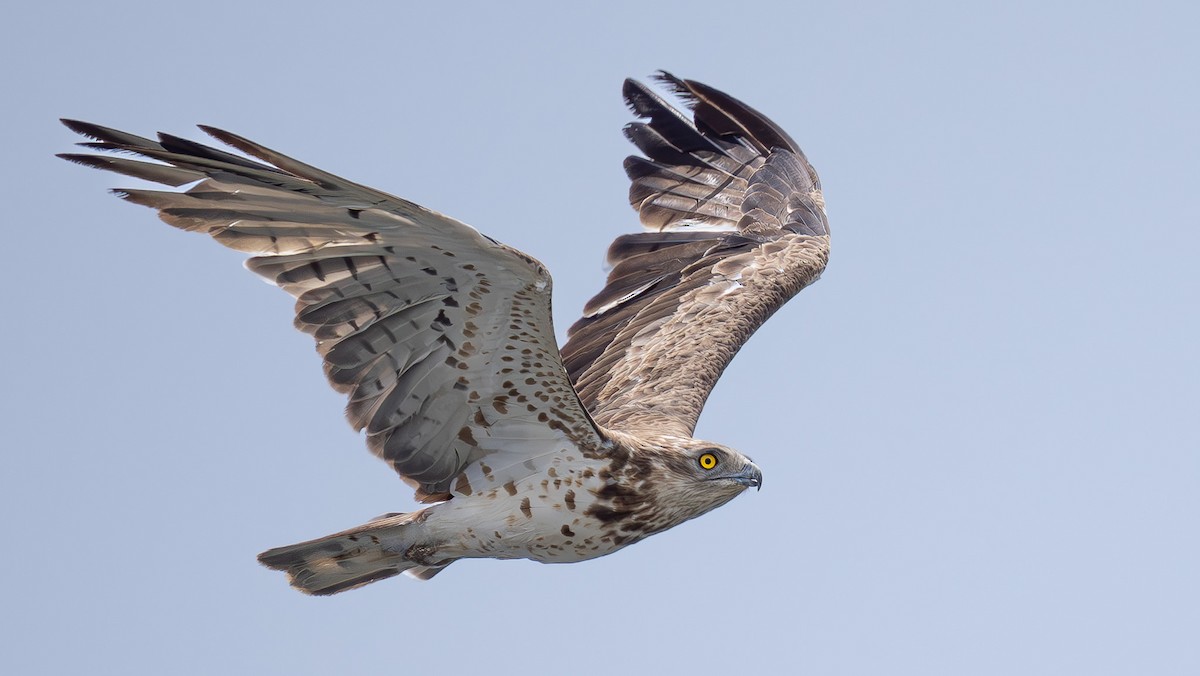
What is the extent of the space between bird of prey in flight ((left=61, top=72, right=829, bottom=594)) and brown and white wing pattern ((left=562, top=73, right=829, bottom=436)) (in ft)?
0.10

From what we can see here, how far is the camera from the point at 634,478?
9188mm

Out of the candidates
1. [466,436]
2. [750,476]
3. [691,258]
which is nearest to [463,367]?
[466,436]

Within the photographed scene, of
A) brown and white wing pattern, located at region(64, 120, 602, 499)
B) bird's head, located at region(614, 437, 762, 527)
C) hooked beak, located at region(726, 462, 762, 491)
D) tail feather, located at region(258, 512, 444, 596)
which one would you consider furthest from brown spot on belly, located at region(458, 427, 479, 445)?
hooked beak, located at region(726, 462, 762, 491)

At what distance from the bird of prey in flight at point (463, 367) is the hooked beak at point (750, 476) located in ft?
0.03

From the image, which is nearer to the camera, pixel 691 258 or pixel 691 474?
pixel 691 474

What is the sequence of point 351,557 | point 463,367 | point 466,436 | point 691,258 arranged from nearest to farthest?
1. point 463,367
2. point 466,436
3. point 351,557
4. point 691,258

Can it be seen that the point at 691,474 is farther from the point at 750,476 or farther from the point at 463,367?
the point at 463,367

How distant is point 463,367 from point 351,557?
5.12 ft

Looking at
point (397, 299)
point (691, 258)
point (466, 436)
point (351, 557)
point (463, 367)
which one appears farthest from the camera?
point (691, 258)

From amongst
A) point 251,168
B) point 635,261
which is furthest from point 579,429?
point 635,261

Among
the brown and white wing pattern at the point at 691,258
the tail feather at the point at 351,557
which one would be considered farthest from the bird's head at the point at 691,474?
the tail feather at the point at 351,557

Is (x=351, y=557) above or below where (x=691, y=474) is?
below

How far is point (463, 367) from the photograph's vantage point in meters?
8.82

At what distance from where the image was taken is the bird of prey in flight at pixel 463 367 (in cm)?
780
